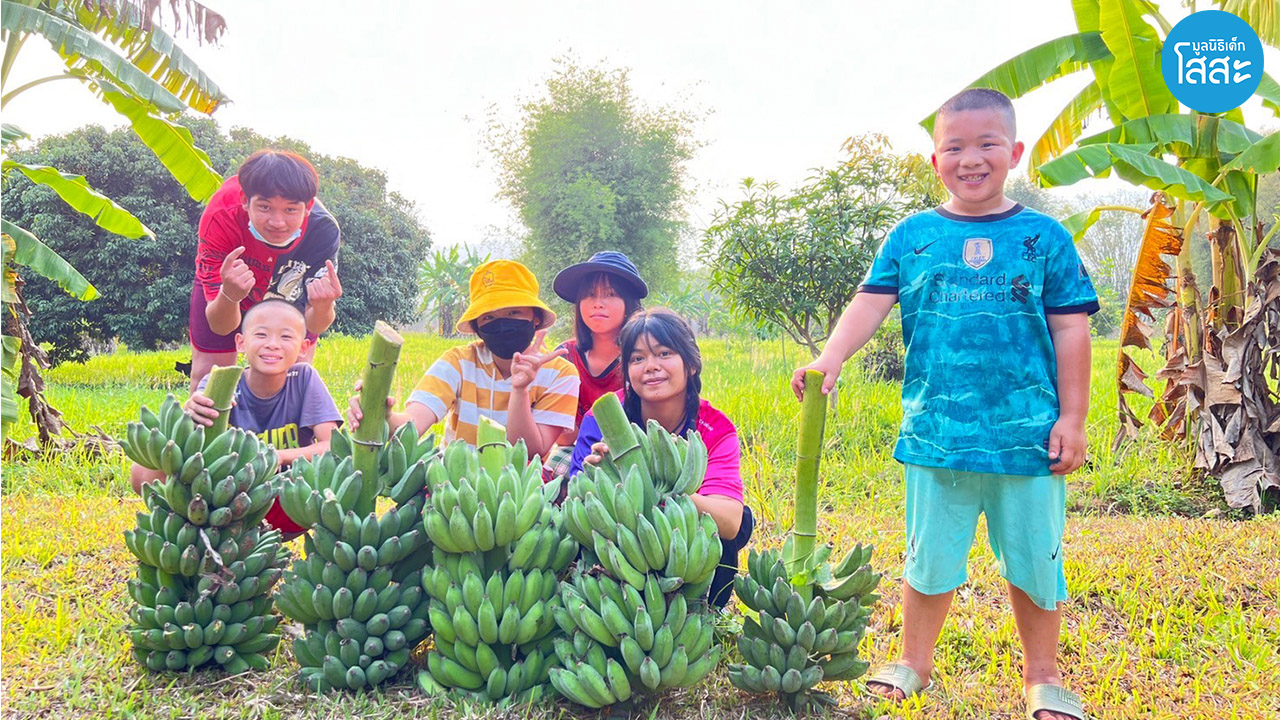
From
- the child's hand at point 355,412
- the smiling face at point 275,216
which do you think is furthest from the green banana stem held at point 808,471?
the smiling face at point 275,216

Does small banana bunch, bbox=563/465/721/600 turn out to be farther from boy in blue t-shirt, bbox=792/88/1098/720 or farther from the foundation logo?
the foundation logo

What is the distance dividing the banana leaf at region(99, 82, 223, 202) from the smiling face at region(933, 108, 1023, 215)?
452cm

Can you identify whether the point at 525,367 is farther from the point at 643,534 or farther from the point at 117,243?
the point at 117,243

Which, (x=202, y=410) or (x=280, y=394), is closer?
(x=202, y=410)

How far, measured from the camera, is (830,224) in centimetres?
662

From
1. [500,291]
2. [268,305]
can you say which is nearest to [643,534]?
[500,291]

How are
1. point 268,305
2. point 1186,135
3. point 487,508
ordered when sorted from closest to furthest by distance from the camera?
point 487,508, point 268,305, point 1186,135

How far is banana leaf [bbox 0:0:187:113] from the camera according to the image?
456cm

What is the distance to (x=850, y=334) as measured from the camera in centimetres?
243

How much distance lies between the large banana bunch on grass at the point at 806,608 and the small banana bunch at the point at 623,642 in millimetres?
173

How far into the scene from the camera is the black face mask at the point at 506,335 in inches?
129

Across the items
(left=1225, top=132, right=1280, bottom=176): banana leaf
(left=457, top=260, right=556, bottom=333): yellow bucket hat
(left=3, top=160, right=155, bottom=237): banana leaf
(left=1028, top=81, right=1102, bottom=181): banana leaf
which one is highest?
(left=1028, top=81, right=1102, bottom=181): banana leaf

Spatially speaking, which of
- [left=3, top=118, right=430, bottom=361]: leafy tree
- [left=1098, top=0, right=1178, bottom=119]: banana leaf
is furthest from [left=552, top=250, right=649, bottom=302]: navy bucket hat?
[left=3, top=118, right=430, bottom=361]: leafy tree

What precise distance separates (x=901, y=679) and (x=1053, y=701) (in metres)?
0.44
